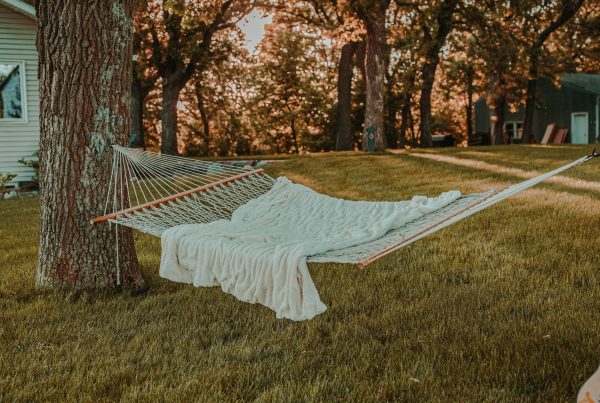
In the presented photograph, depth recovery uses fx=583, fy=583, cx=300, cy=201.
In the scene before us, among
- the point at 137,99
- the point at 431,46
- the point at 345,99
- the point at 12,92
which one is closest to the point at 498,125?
the point at 345,99

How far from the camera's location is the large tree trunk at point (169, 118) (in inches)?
560

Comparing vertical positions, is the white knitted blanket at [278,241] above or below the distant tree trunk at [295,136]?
below

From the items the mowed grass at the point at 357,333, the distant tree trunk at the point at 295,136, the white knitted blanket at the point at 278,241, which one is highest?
the distant tree trunk at the point at 295,136

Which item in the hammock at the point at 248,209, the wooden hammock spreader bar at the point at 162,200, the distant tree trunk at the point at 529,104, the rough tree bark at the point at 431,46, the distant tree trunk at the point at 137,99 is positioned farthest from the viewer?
the distant tree trunk at the point at 529,104

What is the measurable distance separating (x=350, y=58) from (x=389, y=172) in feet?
28.1

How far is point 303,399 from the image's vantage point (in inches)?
80.3

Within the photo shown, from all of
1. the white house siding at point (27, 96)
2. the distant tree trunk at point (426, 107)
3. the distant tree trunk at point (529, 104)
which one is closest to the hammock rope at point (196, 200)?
the white house siding at point (27, 96)

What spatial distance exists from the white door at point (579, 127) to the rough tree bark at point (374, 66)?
12.1 meters

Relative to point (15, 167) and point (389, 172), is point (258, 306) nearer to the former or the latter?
point (389, 172)

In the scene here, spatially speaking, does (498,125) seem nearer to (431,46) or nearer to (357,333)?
(431,46)

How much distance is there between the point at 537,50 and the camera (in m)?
13.4

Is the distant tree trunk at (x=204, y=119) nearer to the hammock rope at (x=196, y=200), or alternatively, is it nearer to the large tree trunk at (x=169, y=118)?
the large tree trunk at (x=169, y=118)

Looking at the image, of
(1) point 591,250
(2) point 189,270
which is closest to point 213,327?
(2) point 189,270

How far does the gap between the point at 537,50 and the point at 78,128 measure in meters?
12.6
